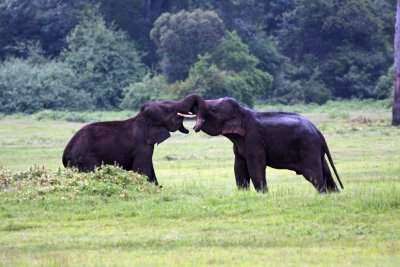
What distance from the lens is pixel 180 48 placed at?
52.8m

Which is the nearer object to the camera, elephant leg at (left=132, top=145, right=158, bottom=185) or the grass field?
the grass field

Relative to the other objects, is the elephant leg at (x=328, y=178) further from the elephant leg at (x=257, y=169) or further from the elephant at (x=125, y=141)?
the elephant at (x=125, y=141)

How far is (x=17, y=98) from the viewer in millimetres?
50000

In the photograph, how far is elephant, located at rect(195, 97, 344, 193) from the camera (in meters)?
16.6

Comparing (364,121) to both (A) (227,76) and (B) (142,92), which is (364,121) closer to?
(A) (227,76)

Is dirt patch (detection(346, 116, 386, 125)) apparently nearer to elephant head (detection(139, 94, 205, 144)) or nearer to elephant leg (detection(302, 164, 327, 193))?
elephant head (detection(139, 94, 205, 144))

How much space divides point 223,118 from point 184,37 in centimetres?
3530

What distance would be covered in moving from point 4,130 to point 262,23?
Result: 87.4ft

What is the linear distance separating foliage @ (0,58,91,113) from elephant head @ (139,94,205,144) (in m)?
32.5

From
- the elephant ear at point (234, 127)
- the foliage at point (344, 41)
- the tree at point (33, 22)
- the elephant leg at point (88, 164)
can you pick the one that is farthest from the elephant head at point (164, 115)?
the tree at point (33, 22)

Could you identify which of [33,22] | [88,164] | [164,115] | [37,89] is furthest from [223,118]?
[33,22]

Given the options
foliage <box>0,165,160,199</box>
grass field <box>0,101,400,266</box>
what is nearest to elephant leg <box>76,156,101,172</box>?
foliage <box>0,165,160,199</box>

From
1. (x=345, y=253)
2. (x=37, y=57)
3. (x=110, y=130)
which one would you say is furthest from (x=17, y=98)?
(x=345, y=253)

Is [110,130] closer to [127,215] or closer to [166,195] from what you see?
[166,195]
